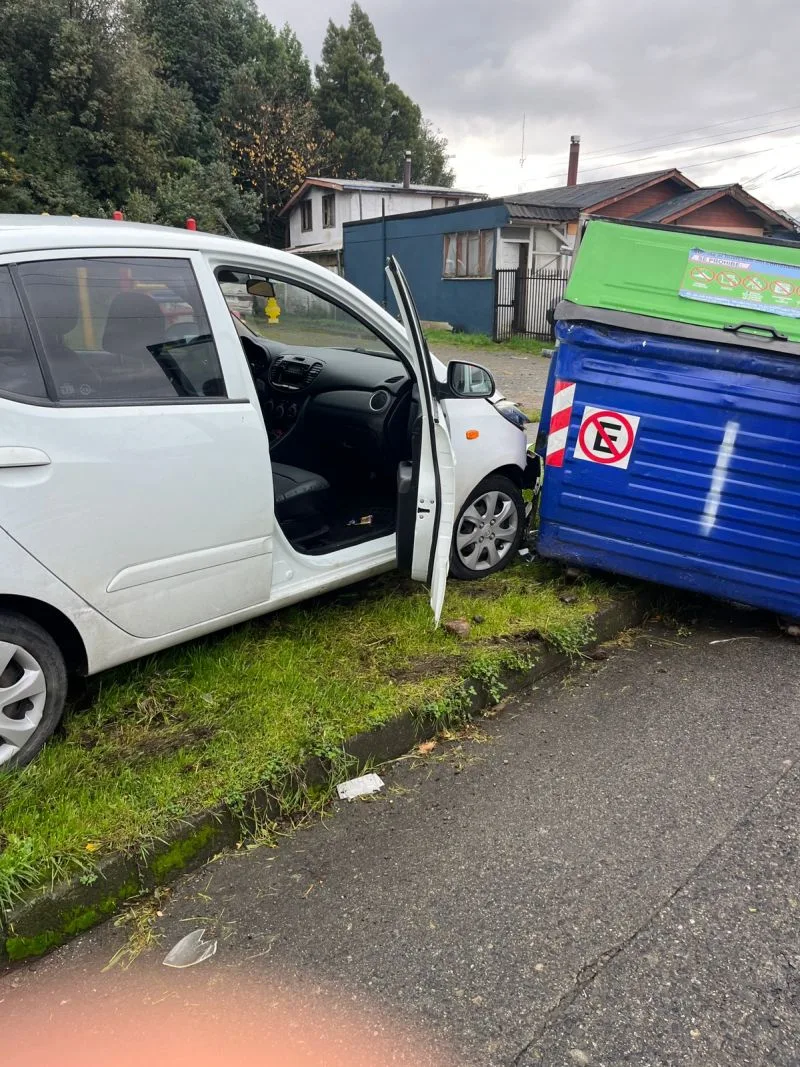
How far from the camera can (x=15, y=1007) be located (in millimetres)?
2057

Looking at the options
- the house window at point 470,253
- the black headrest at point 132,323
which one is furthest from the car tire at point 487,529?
the house window at point 470,253

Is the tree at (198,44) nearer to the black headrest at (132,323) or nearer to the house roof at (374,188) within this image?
the house roof at (374,188)

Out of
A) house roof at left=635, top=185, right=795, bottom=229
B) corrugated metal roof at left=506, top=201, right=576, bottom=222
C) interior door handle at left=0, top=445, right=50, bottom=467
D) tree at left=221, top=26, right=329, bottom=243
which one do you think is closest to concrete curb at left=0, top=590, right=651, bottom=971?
interior door handle at left=0, top=445, right=50, bottom=467

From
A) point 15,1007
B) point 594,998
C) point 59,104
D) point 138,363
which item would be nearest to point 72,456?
point 138,363

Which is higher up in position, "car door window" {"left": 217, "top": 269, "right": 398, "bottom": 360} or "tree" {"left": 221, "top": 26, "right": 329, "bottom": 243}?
"tree" {"left": 221, "top": 26, "right": 329, "bottom": 243}

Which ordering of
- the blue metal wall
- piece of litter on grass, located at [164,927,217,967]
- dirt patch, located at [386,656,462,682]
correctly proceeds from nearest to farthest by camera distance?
1. piece of litter on grass, located at [164,927,217,967]
2. dirt patch, located at [386,656,462,682]
3. the blue metal wall

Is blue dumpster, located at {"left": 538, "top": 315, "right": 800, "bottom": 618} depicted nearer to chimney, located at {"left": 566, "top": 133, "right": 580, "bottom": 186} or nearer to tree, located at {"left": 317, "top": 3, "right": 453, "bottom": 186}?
chimney, located at {"left": 566, "top": 133, "right": 580, "bottom": 186}

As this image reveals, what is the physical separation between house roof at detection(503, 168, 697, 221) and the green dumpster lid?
58.8 ft

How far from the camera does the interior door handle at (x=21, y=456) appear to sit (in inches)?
93.0

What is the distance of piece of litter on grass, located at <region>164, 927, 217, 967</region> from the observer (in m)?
2.18

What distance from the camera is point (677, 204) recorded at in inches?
915

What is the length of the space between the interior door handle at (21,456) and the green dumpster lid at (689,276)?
272 cm

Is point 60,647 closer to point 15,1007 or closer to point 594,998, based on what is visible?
point 15,1007

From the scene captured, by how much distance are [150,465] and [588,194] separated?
24372mm
